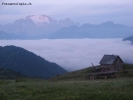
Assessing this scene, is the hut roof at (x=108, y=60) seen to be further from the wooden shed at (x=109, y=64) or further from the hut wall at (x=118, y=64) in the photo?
the hut wall at (x=118, y=64)

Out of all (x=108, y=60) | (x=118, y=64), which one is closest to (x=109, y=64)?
(x=108, y=60)

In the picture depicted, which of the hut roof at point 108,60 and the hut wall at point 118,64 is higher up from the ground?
the hut roof at point 108,60

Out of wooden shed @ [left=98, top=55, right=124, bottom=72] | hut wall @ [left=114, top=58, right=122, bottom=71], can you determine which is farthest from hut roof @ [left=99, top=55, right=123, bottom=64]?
hut wall @ [left=114, top=58, right=122, bottom=71]

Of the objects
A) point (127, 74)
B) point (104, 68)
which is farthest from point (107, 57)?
point (127, 74)

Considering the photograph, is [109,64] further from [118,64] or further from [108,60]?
[118,64]

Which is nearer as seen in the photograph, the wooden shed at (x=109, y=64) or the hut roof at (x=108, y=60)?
the wooden shed at (x=109, y=64)

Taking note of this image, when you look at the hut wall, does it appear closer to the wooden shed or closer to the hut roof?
the wooden shed

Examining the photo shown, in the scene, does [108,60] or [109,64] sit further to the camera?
[108,60]

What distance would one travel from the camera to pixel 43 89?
28.7 m

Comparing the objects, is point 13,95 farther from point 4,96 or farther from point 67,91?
point 67,91

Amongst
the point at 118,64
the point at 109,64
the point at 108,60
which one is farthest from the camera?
the point at 118,64

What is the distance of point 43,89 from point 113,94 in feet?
26.9

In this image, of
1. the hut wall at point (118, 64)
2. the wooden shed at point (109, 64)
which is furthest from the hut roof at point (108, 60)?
the hut wall at point (118, 64)

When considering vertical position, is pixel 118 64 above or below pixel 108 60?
below
